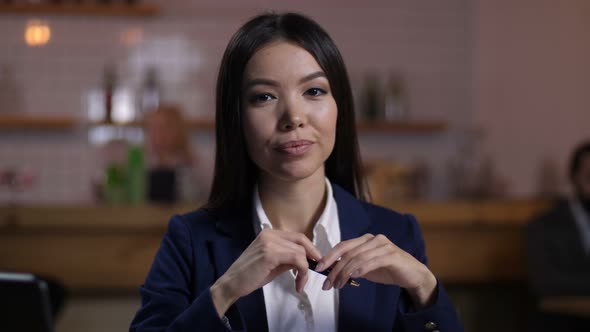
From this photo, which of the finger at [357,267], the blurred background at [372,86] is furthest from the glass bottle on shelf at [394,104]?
the finger at [357,267]

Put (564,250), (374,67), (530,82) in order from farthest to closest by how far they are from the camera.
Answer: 1. (374,67)
2. (530,82)
3. (564,250)

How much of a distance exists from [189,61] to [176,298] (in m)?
3.49

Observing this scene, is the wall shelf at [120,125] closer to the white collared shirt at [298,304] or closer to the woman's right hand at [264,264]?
the white collared shirt at [298,304]

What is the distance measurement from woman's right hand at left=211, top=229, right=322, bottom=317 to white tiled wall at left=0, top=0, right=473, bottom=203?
10.9ft

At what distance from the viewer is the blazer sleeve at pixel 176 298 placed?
3.31ft

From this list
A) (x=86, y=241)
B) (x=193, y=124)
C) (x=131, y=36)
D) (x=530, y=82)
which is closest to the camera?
(x=86, y=241)

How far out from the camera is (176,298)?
1092 millimetres

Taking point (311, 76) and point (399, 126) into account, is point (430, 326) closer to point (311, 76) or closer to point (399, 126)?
point (311, 76)

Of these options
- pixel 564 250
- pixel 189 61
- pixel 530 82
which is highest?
pixel 189 61

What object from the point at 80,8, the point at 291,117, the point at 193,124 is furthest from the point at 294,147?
the point at 80,8

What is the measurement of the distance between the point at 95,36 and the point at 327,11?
135 cm

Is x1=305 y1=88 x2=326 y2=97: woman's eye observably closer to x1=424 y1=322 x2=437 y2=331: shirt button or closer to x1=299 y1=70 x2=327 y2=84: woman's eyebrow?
x1=299 y1=70 x2=327 y2=84: woman's eyebrow

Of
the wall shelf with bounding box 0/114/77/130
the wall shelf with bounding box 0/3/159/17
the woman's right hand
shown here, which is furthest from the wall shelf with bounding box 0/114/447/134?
the woman's right hand

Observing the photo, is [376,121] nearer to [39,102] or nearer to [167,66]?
[167,66]
